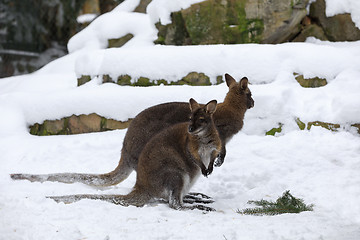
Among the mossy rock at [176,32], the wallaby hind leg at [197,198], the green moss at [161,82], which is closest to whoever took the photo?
the wallaby hind leg at [197,198]

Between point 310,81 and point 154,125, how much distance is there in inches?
137

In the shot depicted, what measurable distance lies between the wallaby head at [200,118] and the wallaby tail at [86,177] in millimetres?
1316

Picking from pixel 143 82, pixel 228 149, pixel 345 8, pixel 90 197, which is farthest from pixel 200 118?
pixel 345 8

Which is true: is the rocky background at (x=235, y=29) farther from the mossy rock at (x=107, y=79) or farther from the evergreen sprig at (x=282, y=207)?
the evergreen sprig at (x=282, y=207)

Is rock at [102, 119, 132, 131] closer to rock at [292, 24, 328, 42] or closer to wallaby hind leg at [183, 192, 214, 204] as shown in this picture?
wallaby hind leg at [183, 192, 214, 204]

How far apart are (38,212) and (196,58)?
4.93 meters

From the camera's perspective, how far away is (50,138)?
7629 millimetres

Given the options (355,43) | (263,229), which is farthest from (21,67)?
(263,229)

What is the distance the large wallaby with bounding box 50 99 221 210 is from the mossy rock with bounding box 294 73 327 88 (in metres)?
3.52

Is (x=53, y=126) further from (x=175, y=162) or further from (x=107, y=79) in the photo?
(x=175, y=162)

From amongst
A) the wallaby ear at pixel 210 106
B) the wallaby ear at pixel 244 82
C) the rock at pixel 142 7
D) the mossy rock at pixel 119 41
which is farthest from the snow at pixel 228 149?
the rock at pixel 142 7

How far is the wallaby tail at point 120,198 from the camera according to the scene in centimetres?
414

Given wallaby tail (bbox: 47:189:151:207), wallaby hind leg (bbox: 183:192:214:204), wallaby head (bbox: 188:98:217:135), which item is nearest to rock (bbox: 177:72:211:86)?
wallaby hind leg (bbox: 183:192:214:204)

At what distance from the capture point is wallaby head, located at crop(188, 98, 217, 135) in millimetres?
4035
